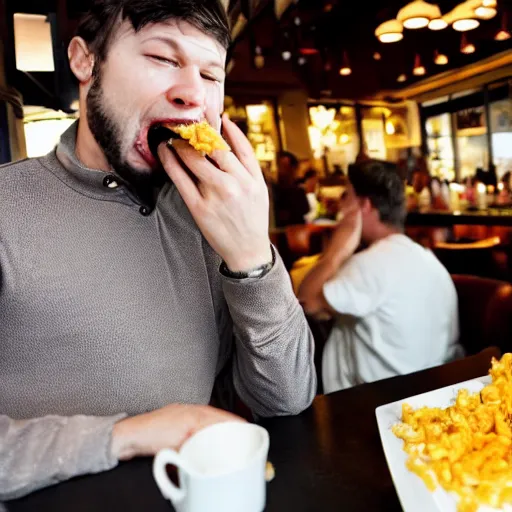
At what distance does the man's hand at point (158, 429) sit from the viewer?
84 centimetres

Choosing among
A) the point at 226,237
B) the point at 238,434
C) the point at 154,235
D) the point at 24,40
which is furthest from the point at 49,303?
the point at 24,40

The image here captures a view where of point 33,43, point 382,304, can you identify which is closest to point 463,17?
point 382,304

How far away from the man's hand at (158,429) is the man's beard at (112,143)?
0.53 meters

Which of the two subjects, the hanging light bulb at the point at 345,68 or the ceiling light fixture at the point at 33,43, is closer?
the ceiling light fixture at the point at 33,43

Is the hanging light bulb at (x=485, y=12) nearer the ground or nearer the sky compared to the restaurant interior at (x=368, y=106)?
nearer the sky

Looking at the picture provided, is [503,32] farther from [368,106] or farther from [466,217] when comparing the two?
Answer: [466,217]

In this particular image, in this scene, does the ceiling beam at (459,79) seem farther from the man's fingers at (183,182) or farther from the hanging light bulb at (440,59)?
the man's fingers at (183,182)

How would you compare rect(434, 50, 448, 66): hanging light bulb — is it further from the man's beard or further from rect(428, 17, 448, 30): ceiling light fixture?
the man's beard

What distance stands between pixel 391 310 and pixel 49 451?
140 cm

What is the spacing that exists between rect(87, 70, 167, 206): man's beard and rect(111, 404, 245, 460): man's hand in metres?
0.53

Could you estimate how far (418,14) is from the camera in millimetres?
3059

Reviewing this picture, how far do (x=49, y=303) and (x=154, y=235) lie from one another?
0.28m

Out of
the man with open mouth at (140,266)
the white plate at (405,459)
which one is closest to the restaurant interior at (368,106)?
the man with open mouth at (140,266)

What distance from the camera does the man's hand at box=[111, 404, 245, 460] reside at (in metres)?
0.84
